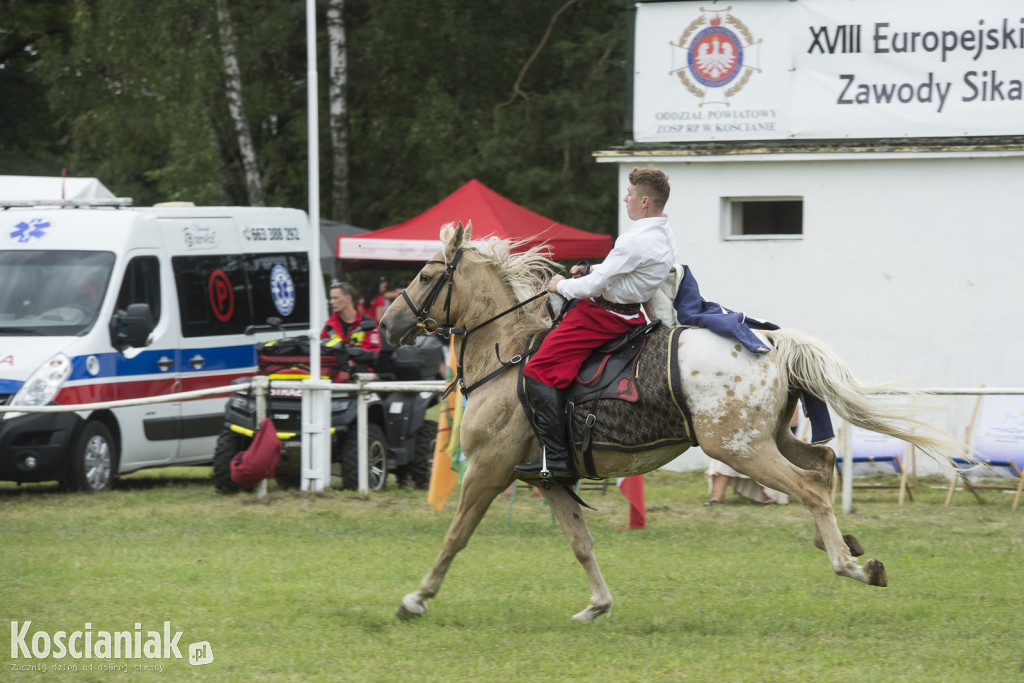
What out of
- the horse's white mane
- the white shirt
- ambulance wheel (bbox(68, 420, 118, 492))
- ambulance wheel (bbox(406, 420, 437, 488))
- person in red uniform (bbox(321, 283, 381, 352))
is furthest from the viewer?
ambulance wheel (bbox(406, 420, 437, 488))

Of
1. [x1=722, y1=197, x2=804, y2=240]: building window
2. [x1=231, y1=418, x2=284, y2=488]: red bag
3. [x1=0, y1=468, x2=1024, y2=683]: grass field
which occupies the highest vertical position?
[x1=722, y1=197, x2=804, y2=240]: building window

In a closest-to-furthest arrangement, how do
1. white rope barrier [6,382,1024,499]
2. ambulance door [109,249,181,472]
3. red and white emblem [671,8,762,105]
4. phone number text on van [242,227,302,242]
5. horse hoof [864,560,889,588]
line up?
1. horse hoof [864,560,889,588]
2. white rope barrier [6,382,1024,499]
3. ambulance door [109,249,181,472]
4. red and white emblem [671,8,762,105]
5. phone number text on van [242,227,302,242]

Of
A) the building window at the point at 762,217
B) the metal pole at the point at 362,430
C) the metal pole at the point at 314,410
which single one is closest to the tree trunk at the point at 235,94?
the metal pole at the point at 314,410

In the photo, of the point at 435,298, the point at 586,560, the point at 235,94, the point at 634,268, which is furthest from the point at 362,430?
the point at 235,94

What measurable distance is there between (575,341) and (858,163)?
24.0 feet

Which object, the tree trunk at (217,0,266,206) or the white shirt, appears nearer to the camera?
the white shirt

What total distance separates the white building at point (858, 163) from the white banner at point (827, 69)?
15 mm

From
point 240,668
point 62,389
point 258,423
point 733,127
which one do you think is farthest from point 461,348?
point 733,127

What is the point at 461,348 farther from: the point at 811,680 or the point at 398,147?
the point at 398,147

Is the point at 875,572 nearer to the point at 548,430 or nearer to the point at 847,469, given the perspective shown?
the point at 548,430

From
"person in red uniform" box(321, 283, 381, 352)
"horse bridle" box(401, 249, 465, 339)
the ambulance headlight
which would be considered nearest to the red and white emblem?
"person in red uniform" box(321, 283, 381, 352)

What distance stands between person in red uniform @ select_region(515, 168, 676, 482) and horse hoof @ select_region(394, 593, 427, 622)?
940 mm

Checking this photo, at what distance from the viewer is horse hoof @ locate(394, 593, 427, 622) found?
22.2 feet

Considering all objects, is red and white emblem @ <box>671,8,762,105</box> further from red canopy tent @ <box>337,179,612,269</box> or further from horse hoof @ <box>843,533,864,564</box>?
horse hoof @ <box>843,533,864,564</box>
